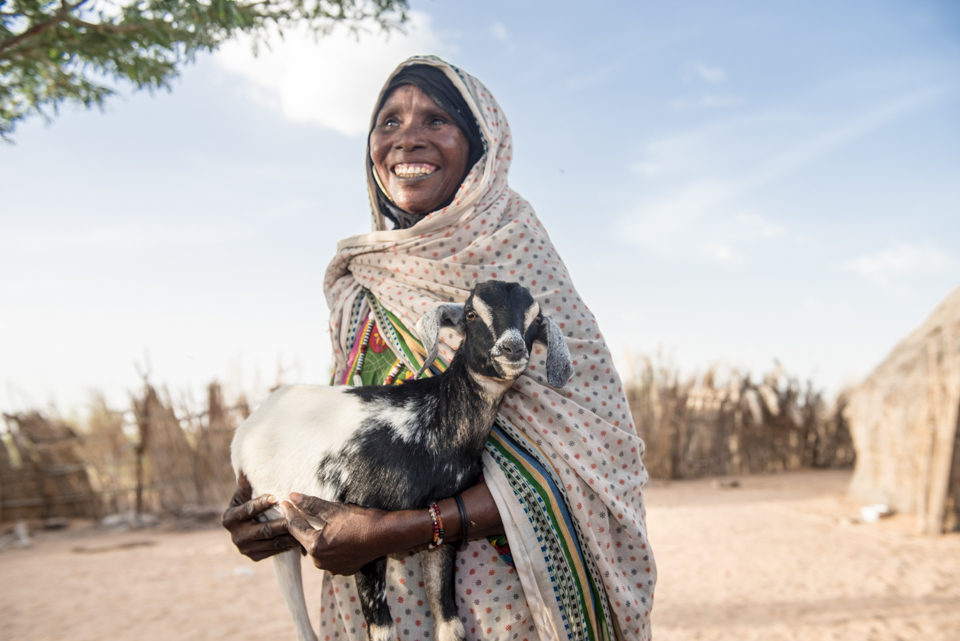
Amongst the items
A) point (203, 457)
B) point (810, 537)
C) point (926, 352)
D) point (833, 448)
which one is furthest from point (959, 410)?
point (203, 457)

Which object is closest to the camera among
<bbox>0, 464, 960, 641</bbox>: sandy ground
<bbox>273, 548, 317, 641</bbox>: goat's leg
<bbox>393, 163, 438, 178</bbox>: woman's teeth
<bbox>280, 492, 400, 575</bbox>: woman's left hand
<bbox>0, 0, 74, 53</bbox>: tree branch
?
<bbox>280, 492, 400, 575</bbox>: woman's left hand

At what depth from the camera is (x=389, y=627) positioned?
170cm

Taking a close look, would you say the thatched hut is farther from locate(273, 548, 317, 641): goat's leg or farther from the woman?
locate(273, 548, 317, 641): goat's leg

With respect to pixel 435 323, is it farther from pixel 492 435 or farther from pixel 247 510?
pixel 247 510

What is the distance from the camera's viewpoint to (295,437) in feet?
5.82

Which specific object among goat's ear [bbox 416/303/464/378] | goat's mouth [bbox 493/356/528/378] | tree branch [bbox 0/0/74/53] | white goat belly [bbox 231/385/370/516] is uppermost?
tree branch [bbox 0/0/74/53]

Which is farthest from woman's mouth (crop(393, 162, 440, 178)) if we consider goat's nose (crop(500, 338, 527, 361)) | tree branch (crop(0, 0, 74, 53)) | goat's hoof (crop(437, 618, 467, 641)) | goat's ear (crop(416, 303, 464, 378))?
tree branch (crop(0, 0, 74, 53))

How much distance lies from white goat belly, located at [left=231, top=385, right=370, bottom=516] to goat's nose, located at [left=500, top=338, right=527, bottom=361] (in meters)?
0.47

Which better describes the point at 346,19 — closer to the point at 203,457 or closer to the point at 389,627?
the point at 389,627

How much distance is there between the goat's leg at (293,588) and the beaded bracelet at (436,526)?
54cm

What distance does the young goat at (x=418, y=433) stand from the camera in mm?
1680

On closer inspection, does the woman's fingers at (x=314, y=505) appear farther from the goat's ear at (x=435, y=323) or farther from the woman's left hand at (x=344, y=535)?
the goat's ear at (x=435, y=323)

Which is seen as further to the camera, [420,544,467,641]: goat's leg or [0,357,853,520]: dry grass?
[0,357,853,520]: dry grass

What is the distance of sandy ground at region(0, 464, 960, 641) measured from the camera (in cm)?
602
